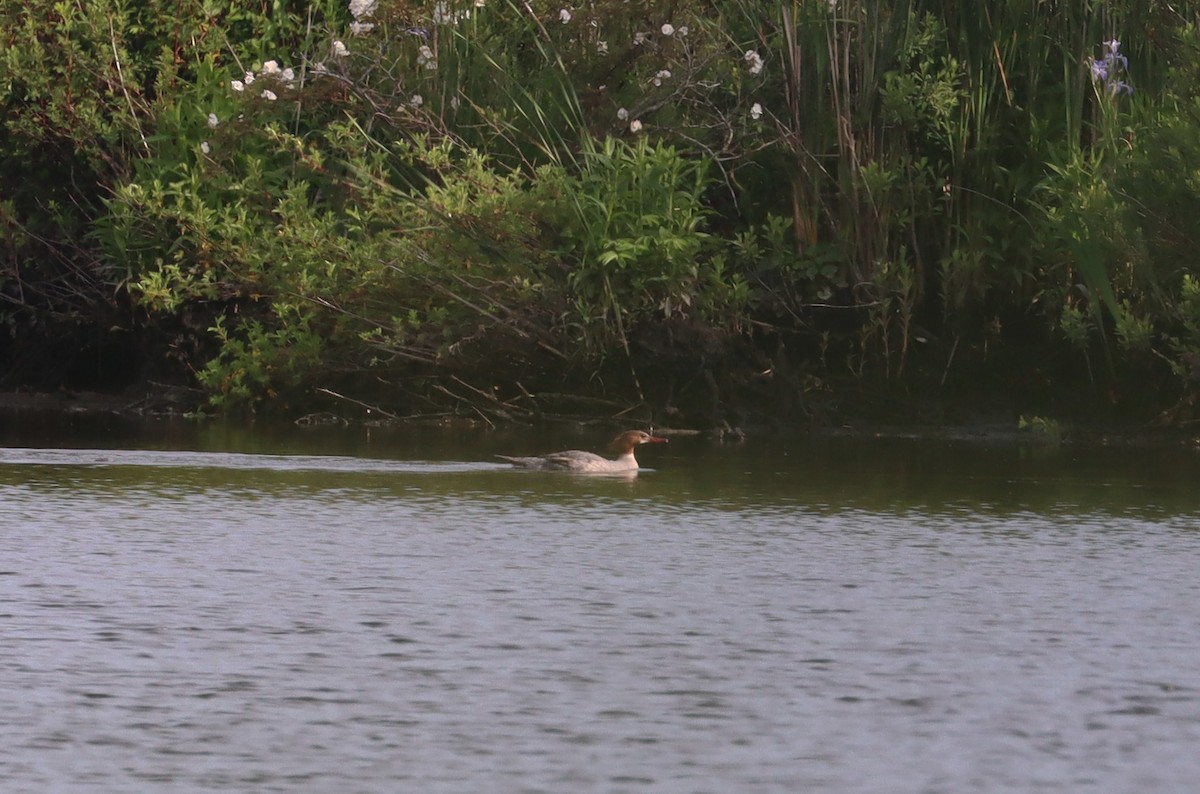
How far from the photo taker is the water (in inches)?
265

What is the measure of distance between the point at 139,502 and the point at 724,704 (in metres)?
6.92

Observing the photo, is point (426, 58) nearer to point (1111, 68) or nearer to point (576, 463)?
point (1111, 68)

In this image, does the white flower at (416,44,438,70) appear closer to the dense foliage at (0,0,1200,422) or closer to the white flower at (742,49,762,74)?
the dense foliage at (0,0,1200,422)

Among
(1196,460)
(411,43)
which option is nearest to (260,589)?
(1196,460)

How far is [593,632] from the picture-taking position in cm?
893

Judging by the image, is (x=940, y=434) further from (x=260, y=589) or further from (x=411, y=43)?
(x=260, y=589)

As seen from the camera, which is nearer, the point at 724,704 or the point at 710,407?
the point at 724,704

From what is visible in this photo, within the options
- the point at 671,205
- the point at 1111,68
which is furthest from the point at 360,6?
the point at 1111,68

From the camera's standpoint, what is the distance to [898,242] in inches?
797

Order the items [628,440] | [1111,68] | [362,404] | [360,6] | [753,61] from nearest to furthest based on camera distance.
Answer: [628,440] < [1111,68] < [753,61] < [360,6] < [362,404]

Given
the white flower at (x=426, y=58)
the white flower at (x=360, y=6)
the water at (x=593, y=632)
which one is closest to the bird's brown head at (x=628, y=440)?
the water at (x=593, y=632)

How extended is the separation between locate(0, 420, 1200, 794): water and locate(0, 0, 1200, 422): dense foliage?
4.43 metres

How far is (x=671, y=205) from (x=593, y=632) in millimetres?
10933

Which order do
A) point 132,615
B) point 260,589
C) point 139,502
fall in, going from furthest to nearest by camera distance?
point 139,502
point 260,589
point 132,615
